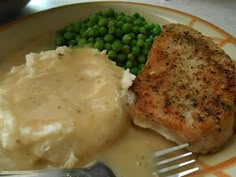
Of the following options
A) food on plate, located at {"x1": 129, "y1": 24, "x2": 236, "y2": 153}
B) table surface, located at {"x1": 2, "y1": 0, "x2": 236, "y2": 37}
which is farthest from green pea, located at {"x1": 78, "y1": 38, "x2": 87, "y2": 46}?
table surface, located at {"x1": 2, "y1": 0, "x2": 236, "y2": 37}

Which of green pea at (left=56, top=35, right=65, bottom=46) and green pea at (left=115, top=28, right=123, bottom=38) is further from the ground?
green pea at (left=115, top=28, right=123, bottom=38)

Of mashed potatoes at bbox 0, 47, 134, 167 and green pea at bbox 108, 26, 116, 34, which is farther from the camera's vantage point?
green pea at bbox 108, 26, 116, 34

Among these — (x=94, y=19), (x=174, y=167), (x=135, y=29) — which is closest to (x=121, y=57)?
(x=135, y=29)

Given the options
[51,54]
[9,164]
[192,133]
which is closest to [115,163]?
[192,133]

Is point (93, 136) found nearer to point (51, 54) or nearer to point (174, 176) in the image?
point (174, 176)

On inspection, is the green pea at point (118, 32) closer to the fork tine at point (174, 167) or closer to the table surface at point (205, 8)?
the table surface at point (205, 8)

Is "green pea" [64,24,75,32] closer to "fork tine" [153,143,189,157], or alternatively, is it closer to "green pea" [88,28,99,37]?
"green pea" [88,28,99,37]
